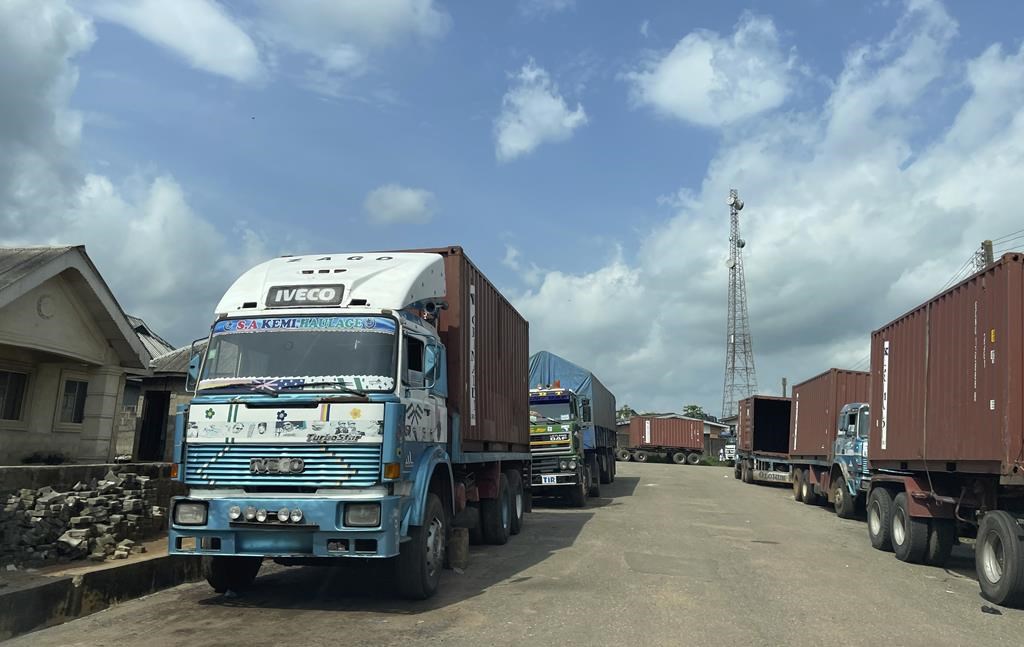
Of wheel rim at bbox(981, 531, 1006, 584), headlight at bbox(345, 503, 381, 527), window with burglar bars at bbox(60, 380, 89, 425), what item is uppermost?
window with burglar bars at bbox(60, 380, 89, 425)

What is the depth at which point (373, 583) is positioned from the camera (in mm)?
8773

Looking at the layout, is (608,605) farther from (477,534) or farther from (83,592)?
(83,592)

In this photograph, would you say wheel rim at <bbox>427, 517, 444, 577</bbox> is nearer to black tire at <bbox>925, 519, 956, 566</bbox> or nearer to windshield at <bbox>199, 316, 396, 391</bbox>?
Result: windshield at <bbox>199, 316, 396, 391</bbox>

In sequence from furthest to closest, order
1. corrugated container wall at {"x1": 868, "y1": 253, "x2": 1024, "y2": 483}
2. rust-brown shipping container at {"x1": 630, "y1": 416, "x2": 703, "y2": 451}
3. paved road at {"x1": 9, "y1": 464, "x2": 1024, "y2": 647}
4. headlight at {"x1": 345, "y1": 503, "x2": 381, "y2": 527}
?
rust-brown shipping container at {"x1": 630, "y1": 416, "x2": 703, "y2": 451}, corrugated container wall at {"x1": 868, "y1": 253, "x2": 1024, "y2": 483}, headlight at {"x1": 345, "y1": 503, "x2": 381, "y2": 527}, paved road at {"x1": 9, "y1": 464, "x2": 1024, "y2": 647}

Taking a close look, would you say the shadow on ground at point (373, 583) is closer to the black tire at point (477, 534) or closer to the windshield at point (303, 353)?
the black tire at point (477, 534)

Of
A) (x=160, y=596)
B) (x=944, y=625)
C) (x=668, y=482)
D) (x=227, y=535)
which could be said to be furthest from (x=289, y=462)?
(x=668, y=482)

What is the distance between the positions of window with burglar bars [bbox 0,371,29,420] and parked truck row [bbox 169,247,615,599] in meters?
6.60

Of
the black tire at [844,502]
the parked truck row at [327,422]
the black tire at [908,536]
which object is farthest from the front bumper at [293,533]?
the black tire at [844,502]

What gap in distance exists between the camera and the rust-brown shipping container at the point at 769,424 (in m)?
29.7

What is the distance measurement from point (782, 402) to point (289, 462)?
26.6 m

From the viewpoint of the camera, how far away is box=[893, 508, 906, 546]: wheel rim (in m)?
11.8

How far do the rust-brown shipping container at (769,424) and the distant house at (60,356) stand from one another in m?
22.9

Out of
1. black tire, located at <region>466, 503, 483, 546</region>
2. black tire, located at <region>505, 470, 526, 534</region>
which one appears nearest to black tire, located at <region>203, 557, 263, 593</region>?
black tire, located at <region>466, 503, 483, 546</region>

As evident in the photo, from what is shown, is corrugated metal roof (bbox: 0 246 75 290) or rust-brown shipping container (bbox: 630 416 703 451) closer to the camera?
corrugated metal roof (bbox: 0 246 75 290)
